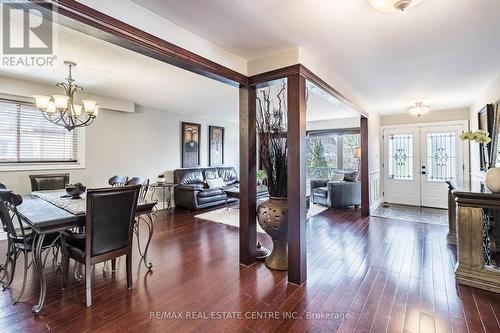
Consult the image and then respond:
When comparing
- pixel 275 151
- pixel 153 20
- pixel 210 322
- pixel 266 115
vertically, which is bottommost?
pixel 210 322

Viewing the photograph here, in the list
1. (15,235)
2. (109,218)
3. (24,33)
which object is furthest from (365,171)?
(24,33)

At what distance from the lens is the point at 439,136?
6039mm

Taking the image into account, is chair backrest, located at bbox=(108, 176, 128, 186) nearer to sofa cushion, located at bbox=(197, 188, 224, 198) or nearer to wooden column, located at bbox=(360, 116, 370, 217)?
sofa cushion, located at bbox=(197, 188, 224, 198)

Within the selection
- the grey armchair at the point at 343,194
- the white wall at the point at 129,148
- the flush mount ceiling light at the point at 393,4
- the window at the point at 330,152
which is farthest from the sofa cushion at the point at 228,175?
the flush mount ceiling light at the point at 393,4

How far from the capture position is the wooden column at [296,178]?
8.26ft

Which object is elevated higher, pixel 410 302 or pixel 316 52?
pixel 316 52

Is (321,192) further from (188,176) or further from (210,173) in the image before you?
(188,176)

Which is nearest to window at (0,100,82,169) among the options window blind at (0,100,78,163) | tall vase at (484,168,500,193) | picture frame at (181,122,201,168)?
window blind at (0,100,78,163)

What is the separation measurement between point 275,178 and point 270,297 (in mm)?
1254

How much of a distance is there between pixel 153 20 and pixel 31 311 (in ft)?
8.54

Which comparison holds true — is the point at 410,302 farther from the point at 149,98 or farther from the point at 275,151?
the point at 149,98

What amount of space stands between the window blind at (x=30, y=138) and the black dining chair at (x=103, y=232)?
2756 millimetres

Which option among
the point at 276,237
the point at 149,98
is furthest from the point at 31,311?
the point at 149,98

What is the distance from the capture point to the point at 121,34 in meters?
1.67
